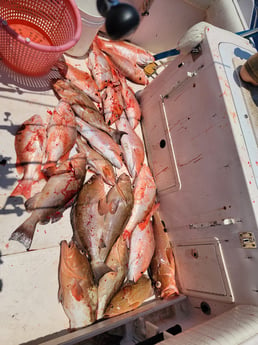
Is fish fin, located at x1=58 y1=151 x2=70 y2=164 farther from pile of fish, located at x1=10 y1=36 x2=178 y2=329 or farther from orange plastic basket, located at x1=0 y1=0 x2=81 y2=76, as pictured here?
orange plastic basket, located at x1=0 y1=0 x2=81 y2=76

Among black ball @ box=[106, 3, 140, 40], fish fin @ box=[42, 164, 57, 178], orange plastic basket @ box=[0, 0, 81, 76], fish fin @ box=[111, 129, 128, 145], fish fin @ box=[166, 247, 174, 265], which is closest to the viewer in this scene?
black ball @ box=[106, 3, 140, 40]

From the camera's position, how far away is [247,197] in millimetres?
1590

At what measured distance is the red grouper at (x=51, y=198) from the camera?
1.80 metres

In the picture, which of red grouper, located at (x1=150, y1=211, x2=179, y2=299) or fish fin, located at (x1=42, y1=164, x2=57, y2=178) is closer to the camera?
fish fin, located at (x1=42, y1=164, x2=57, y2=178)

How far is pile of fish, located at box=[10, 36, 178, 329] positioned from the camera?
1.86 meters

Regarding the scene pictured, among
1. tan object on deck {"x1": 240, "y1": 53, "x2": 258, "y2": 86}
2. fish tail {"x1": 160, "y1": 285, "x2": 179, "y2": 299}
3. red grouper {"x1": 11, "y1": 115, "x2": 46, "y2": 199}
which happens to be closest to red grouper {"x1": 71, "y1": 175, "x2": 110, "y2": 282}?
red grouper {"x1": 11, "y1": 115, "x2": 46, "y2": 199}

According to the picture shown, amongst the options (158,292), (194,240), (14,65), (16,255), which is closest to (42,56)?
(14,65)

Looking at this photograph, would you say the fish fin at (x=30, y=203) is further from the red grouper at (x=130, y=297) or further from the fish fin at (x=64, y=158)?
the red grouper at (x=130, y=297)

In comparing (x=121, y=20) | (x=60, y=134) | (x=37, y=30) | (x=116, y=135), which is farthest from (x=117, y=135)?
(x=121, y=20)

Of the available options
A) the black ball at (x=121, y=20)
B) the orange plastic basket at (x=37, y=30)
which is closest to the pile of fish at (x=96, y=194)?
the orange plastic basket at (x=37, y=30)

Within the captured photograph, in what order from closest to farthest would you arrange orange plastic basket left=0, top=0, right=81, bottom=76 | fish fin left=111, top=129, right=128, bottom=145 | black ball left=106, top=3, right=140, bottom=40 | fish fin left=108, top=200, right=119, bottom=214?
1. black ball left=106, top=3, right=140, bottom=40
2. orange plastic basket left=0, top=0, right=81, bottom=76
3. fish fin left=108, top=200, right=119, bottom=214
4. fish fin left=111, top=129, right=128, bottom=145

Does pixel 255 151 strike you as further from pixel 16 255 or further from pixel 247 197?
pixel 16 255

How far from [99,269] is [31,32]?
6.77 feet

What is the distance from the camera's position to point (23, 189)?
73.9 inches
